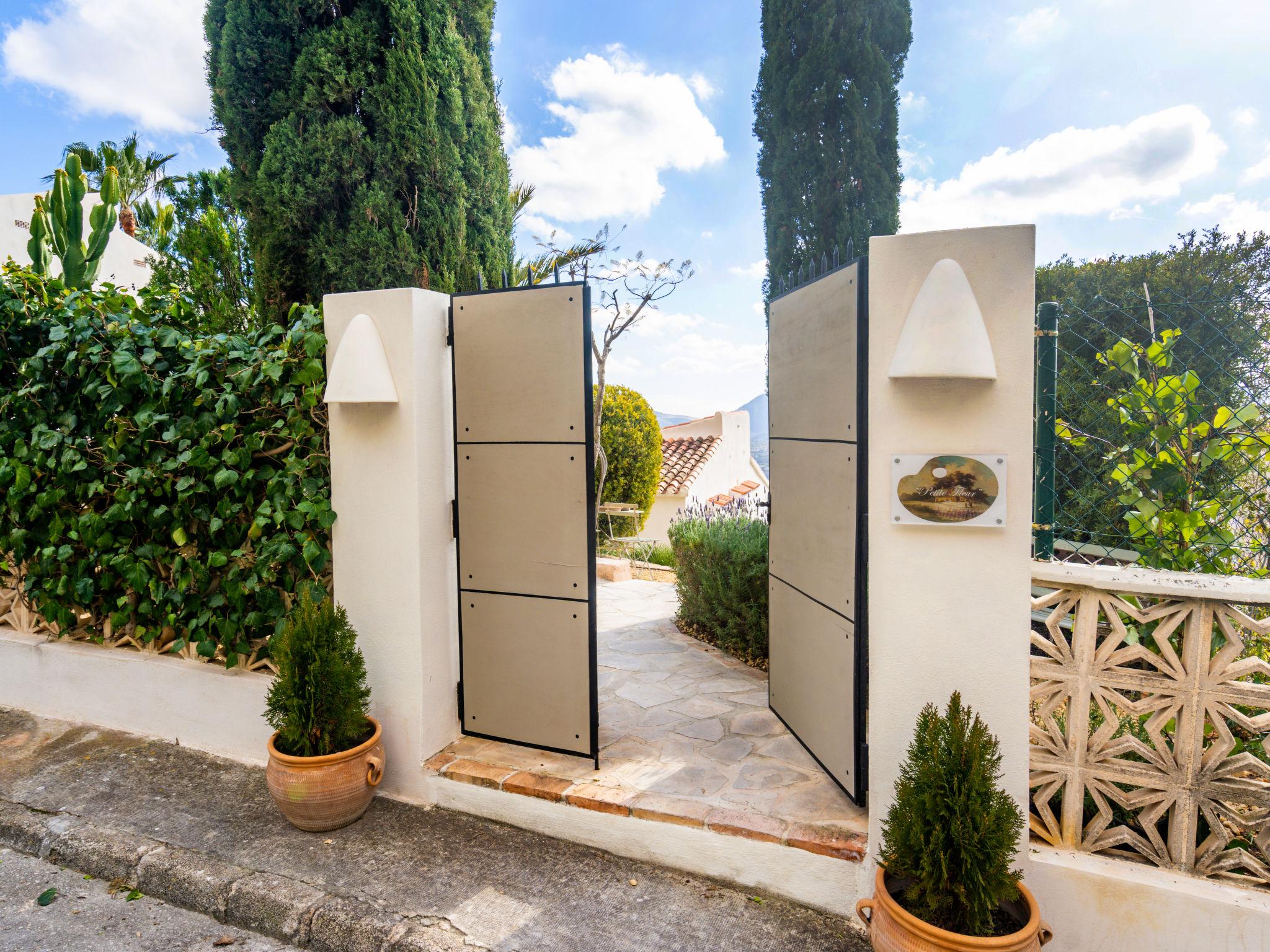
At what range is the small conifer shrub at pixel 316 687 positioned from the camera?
279 cm

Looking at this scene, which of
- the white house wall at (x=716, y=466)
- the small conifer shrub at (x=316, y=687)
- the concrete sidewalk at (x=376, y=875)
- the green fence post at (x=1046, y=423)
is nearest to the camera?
the concrete sidewalk at (x=376, y=875)

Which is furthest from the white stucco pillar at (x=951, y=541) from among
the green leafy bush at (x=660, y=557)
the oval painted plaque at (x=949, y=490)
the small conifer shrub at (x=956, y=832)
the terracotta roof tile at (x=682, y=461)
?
the terracotta roof tile at (x=682, y=461)

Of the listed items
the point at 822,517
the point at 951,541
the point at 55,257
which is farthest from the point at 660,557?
the point at 55,257

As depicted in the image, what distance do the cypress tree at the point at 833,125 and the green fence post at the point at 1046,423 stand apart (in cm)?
391

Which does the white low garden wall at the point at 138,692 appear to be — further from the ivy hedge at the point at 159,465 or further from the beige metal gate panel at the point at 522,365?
the beige metal gate panel at the point at 522,365

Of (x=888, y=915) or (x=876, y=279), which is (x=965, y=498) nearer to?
(x=876, y=279)

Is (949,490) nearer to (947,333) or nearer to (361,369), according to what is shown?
(947,333)

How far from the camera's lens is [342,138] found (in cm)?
464

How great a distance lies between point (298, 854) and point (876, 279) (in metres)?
3.20

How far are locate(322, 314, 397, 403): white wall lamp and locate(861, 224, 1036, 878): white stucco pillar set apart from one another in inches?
80.2

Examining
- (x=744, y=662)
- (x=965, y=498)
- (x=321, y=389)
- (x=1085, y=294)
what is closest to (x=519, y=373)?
(x=321, y=389)

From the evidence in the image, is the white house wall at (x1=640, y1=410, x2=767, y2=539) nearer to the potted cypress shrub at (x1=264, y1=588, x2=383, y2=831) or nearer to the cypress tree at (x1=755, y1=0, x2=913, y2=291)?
the cypress tree at (x1=755, y1=0, x2=913, y2=291)

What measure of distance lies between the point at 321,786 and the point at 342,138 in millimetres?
4247

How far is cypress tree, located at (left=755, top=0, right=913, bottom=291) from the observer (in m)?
6.93
